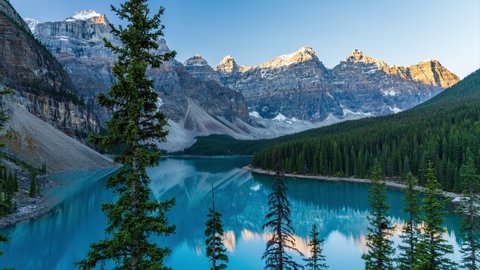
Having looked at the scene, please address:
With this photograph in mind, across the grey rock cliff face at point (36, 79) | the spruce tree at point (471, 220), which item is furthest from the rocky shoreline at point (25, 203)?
the grey rock cliff face at point (36, 79)

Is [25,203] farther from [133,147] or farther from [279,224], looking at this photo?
[133,147]

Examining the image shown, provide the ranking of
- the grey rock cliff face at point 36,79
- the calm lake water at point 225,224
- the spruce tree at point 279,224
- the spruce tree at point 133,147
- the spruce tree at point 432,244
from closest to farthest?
the spruce tree at point 133,147 → the spruce tree at point 279,224 → the spruce tree at point 432,244 → the calm lake water at point 225,224 → the grey rock cliff face at point 36,79

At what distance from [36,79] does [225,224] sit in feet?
474

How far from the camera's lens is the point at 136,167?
1217cm

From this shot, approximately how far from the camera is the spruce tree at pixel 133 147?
11633mm

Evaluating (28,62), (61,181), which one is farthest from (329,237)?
(28,62)

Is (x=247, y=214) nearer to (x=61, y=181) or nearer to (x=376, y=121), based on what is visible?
(x=61, y=181)

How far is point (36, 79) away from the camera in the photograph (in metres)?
165

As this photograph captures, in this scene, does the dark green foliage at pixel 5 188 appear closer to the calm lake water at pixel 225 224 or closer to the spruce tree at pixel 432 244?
the calm lake water at pixel 225 224

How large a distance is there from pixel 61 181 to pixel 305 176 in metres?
71.4

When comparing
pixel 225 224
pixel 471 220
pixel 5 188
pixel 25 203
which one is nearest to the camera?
pixel 471 220

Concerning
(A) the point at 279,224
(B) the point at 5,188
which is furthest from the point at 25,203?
(A) the point at 279,224

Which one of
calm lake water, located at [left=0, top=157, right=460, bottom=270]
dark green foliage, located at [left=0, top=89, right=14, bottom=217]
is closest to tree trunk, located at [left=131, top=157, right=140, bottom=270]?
dark green foliage, located at [left=0, top=89, right=14, bottom=217]

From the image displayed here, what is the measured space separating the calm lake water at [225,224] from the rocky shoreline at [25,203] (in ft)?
5.36
